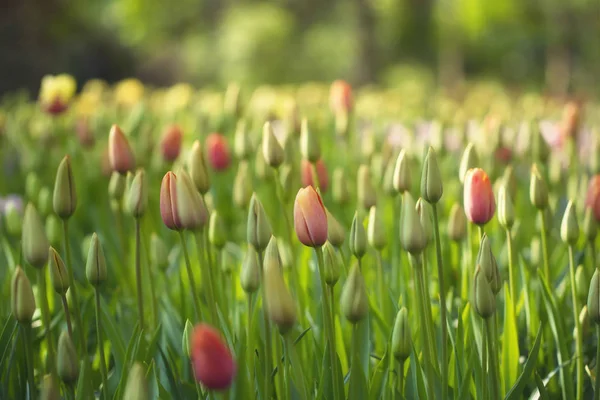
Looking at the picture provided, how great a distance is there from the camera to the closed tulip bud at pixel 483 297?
1.07 metres

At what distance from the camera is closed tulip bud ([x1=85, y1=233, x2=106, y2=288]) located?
119 cm

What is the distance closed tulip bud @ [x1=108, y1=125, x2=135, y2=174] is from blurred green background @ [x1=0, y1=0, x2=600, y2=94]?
9.69 m

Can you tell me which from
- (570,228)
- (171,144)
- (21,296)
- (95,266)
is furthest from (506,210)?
(171,144)

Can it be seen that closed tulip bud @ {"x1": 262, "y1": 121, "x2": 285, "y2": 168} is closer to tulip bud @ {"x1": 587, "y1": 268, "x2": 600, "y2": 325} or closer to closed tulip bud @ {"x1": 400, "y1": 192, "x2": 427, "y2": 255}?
closed tulip bud @ {"x1": 400, "y1": 192, "x2": 427, "y2": 255}

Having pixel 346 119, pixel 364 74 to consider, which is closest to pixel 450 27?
pixel 364 74

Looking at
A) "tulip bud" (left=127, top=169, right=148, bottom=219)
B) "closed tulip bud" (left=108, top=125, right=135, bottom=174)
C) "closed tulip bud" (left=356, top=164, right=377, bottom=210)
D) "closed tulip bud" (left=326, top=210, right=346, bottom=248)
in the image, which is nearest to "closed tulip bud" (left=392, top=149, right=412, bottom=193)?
"closed tulip bud" (left=326, top=210, right=346, bottom=248)

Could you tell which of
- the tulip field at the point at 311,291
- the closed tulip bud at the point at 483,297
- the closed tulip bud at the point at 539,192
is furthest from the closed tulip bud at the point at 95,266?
the closed tulip bud at the point at 539,192

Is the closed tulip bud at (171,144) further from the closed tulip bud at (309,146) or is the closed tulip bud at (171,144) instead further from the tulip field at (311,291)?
the closed tulip bud at (309,146)

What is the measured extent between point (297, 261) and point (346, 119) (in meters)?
1.05

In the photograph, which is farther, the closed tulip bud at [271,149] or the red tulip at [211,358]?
the closed tulip bud at [271,149]

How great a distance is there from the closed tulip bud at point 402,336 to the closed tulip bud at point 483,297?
11cm

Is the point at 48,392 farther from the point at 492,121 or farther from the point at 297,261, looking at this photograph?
the point at 492,121

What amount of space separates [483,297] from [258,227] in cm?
37

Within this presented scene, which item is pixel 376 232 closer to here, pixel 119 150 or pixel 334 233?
pixel 334 233
